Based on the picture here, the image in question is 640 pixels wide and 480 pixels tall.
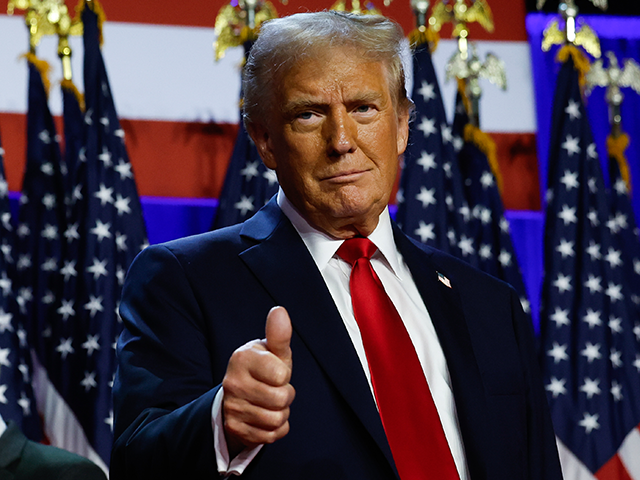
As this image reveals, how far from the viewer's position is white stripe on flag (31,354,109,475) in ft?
10.7

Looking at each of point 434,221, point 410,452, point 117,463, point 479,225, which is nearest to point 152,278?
point 117,463

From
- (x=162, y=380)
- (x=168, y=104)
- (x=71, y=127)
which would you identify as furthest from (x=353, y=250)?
(x=168, y=104)

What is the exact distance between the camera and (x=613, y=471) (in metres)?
3.68

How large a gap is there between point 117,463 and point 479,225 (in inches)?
117

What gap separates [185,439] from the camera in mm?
1065

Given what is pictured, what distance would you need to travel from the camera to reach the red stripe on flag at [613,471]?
12.0 feet

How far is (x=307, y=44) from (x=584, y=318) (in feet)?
9.18

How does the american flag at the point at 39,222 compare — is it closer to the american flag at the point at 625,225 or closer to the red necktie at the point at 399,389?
the red necktie at the point at 399,389

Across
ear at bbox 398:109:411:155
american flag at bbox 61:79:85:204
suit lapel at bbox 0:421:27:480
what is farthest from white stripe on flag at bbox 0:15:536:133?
ear at bbox 398:109:411:155

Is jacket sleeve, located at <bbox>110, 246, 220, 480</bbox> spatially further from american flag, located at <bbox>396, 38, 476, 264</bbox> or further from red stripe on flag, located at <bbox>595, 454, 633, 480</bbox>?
red stripe on flag, located at <bbox>595, 454, 633, 480</bbox>

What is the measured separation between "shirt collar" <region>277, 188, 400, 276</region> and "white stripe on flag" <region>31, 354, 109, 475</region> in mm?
2122

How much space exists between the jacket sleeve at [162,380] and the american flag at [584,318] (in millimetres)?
2747

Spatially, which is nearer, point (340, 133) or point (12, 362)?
point (340, 133)

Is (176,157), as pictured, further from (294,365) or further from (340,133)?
(294,365)
